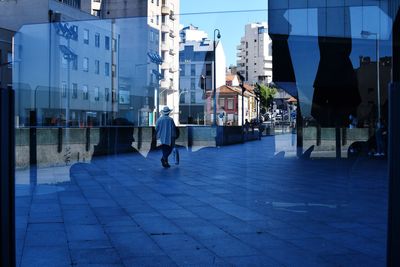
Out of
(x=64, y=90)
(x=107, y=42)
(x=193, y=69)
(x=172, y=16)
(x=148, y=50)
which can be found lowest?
(x=64, y=90)

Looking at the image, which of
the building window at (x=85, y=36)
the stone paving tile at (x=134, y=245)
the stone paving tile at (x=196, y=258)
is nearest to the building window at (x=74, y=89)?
the building window at (x=85, y=36)

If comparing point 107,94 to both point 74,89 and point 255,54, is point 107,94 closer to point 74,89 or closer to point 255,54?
point 74,89

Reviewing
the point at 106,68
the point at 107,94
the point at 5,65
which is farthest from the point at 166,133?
the point at 5,65

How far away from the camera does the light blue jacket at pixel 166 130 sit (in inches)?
508

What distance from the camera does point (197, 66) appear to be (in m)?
12.0

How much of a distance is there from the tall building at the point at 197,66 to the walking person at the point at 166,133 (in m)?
0.56

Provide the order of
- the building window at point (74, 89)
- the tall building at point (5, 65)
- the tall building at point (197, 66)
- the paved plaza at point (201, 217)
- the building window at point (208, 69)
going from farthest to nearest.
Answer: the building window at point (74, 89) < the building window at point (208, 69) < the tall building at point (197, 66) < the tall building at point (5, 65) < the paved plaza at point (201, 217)

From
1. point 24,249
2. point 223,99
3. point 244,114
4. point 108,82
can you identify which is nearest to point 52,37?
point 108,82

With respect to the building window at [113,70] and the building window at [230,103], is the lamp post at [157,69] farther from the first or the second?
the building window at [230,103]

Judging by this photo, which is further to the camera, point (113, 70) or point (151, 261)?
point (113, 70)

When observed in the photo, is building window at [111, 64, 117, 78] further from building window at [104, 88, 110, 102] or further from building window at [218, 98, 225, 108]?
building window at [218, 98, 225, 108]

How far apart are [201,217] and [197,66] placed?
242 inches

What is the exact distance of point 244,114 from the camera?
1525cm

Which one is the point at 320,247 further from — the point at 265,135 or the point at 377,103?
the point at 265,135
